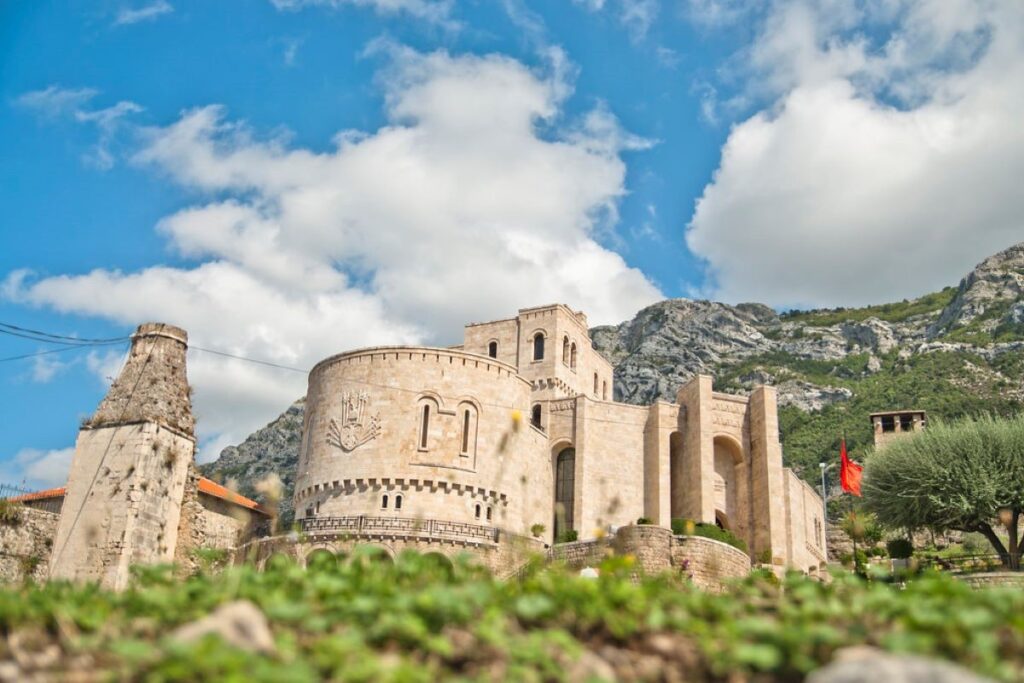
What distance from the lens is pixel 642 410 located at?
4581 centimetres

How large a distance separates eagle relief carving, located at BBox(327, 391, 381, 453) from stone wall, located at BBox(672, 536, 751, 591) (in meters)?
13.1

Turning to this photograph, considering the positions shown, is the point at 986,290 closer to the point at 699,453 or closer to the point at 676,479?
the point at 676,479

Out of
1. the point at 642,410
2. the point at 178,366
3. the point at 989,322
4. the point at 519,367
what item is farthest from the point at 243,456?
the point at 989,322

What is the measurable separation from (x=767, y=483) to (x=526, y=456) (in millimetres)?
10826

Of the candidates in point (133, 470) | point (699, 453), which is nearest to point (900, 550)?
point (699, 453)

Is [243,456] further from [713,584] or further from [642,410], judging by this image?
[713,584]

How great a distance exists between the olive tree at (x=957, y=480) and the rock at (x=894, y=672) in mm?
29736

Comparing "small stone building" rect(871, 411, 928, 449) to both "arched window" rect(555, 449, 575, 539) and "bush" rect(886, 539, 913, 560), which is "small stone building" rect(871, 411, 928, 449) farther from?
"arched window" rect(555, 449, 575, 539)

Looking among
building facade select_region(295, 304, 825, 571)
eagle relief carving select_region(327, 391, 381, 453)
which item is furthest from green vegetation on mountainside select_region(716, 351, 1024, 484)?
eagle relief carving select_region(327, 391, 381, 453)

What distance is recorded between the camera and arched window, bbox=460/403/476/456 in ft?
128

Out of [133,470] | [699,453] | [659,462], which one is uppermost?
[699,453]

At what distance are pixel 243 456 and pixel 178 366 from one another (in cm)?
7121

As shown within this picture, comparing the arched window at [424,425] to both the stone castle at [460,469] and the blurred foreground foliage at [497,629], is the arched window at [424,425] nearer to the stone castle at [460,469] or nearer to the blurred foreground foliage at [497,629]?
the stone castle at [460,469]

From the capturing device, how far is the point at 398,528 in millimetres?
35438
